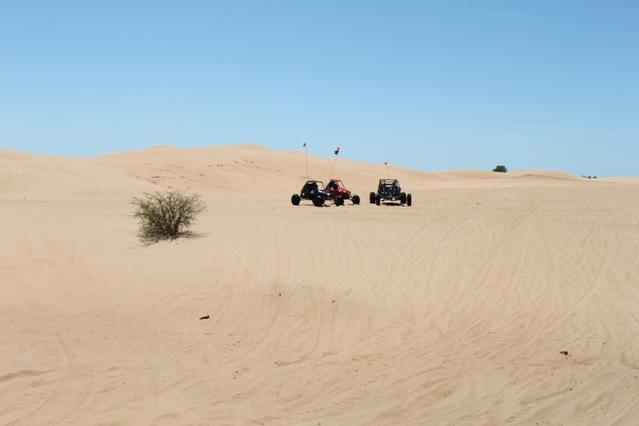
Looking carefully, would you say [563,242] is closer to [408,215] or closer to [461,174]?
[408,215]

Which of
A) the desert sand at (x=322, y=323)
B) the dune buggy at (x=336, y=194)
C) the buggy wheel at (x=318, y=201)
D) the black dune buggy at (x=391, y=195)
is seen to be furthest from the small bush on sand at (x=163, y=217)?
the black dune buggy at (x=391, y=195)

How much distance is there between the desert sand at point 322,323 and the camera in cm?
578

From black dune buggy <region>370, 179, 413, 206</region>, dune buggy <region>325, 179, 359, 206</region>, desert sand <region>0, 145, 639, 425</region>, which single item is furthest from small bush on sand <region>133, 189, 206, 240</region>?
black dune buggy <region>370, 179, 413, 206</region>

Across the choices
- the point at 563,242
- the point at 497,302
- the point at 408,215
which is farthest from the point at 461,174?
the point at 497,302

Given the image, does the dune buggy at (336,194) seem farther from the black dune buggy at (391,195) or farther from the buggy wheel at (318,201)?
the black dune buggy at (391,195)

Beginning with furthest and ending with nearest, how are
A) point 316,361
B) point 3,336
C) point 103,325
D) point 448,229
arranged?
1. point 448,229
2. point 103,325
3. point 3,336
4. point 316,361

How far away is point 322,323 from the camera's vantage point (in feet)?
28.4

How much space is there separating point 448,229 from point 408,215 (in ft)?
13.0

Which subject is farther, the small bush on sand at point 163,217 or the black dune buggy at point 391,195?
the black dune buggy at point 391,195

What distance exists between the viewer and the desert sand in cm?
578

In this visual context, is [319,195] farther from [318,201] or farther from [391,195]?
[391,195]

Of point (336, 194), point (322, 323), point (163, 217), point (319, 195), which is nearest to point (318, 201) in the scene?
point (319, 195)

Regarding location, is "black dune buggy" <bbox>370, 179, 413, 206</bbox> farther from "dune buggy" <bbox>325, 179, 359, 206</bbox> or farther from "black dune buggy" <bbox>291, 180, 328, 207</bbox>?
"black dune buggy" <bbox>291, 180, 328, 207</bbox>

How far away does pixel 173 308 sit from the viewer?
9.38m
